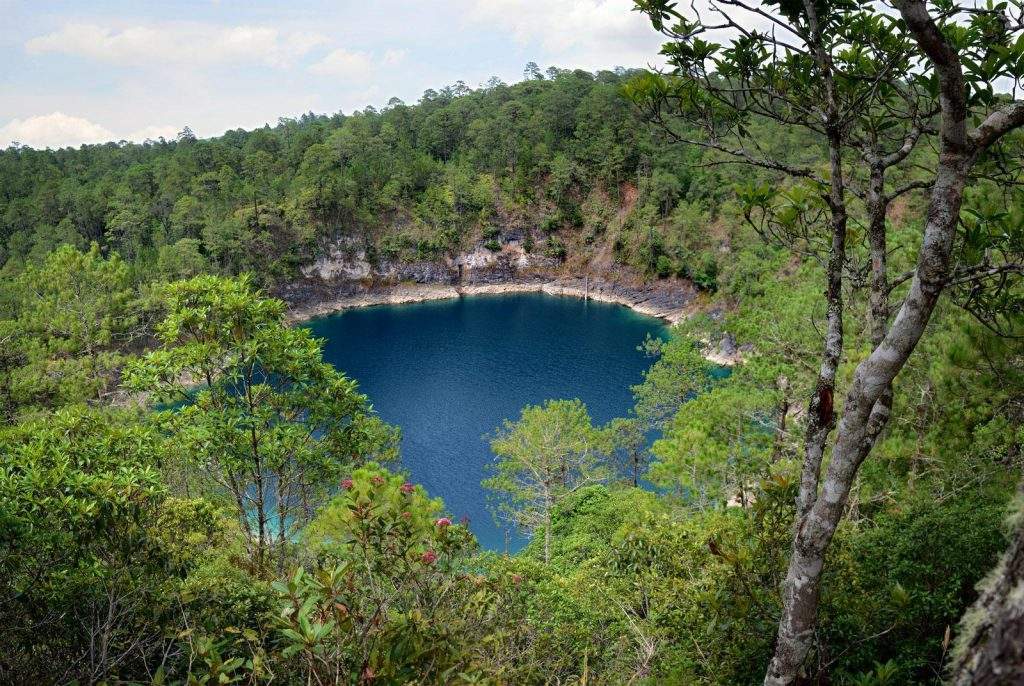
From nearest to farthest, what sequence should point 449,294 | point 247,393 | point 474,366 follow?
point 247,393 → point 474,366 → point 449,294

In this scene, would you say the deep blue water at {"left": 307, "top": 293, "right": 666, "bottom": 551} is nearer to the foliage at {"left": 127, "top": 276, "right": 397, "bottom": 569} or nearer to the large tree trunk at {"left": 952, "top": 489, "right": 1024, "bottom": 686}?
the foliage at {"left": 127, "top": 276, "right": 397, "bottom": 569}

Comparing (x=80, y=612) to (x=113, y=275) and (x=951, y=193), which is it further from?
(x=113, y=275)

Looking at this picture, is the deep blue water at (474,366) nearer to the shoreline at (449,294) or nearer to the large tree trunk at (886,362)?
the shoreline at (449,294)

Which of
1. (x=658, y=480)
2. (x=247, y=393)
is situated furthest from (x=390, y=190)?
(x=247, y=393)

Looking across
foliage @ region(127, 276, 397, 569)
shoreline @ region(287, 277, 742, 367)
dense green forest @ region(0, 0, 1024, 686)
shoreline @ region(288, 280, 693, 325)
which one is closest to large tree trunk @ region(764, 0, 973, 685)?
dense green forest @ region(0, 0, 1024, 686)

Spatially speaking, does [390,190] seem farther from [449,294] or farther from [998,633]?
[998,633]

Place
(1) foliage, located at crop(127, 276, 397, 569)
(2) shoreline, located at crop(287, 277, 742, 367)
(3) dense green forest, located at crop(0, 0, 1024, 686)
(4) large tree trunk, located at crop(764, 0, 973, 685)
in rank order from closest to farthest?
(4) large tree trunk, located at crop(764, 0, 973, 685) → (3) dense green forest, located at crop(0, 0, 1024, 686) → (1) foliage, located at crop(127, 276, 397, 569) → (2) shoreline, located at crop(287, 277, 742, 367)

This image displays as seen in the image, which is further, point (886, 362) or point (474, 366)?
point (474, 366)
